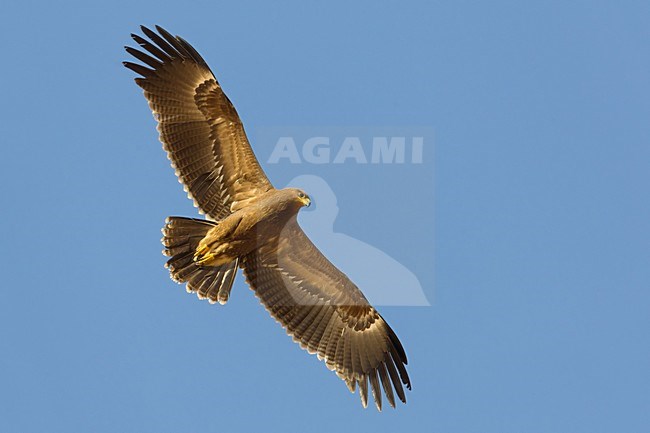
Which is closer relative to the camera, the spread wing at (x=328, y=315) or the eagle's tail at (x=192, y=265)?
the eagle's tail at (x=192, y=265)

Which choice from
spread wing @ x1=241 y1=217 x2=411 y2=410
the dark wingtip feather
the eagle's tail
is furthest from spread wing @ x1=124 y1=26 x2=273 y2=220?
spread wing @ x1=241 y1=217 x2=411 y2=410

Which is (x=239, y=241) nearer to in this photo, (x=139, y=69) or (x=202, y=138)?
(x=202, y=138)

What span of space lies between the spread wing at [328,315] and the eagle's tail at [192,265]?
0.44 metres

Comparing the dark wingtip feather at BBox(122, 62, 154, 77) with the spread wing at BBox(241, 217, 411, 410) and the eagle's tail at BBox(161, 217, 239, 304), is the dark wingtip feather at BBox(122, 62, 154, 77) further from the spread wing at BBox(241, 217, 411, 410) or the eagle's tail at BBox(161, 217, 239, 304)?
the spread wing at BBox(241, 217, 411, 410)

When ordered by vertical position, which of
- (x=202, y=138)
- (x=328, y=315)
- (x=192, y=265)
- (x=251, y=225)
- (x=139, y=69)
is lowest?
(x=328, y=315)

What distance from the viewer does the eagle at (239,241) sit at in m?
12.0

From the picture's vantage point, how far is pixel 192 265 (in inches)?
476

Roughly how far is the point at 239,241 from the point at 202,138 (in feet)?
4.60

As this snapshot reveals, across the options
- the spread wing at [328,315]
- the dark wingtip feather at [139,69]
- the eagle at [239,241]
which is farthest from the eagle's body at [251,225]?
the dark wingtip feather at [139,69]

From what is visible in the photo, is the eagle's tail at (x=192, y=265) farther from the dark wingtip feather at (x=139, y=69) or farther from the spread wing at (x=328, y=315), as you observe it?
the dark wingtip feather at (x=139, y=69)

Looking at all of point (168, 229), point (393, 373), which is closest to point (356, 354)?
point (393, 373)

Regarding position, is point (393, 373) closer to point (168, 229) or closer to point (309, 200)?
point (309, 200)

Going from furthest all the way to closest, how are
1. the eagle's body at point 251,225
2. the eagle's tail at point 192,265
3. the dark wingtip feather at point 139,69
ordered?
the dark wingtip feather at point 139,69 < the eagle's tail at point 192,265 < the eagle's body at point 251,225

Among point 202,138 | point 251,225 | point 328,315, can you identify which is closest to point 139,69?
point 202,138
